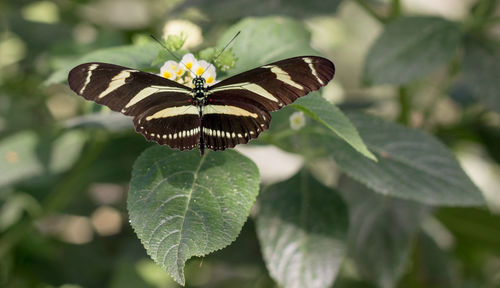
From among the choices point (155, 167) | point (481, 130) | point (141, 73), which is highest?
point (141, 73)

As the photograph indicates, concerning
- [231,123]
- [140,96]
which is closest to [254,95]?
[231,123]

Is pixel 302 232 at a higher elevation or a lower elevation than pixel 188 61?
lower

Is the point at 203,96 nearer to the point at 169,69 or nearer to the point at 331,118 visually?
the point at 169,69

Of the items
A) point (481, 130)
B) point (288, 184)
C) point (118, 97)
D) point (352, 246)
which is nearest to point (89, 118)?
Result: point (118, 97)

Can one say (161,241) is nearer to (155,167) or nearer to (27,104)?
(155,167)

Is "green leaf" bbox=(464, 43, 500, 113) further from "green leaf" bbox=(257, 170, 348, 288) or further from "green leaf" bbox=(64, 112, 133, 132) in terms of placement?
"green leaf" bbox=(64, 112, 133, 132)

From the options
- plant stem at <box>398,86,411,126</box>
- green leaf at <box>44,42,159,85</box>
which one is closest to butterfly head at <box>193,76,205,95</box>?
green leaf at <box>44,42,159,85</box>
